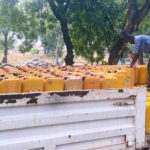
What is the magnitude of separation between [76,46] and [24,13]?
272cm

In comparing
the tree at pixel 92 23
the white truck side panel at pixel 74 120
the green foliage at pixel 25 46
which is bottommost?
the white truck side panel at pixel 74 120

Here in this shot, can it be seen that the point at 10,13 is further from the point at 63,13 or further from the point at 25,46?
the point at 63,13

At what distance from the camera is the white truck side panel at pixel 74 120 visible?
1809mm

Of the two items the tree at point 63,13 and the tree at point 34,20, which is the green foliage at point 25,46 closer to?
the tree at point 34,20

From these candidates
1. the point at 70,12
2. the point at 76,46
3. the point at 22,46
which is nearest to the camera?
the point at 70,12

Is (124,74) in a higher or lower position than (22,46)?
lower

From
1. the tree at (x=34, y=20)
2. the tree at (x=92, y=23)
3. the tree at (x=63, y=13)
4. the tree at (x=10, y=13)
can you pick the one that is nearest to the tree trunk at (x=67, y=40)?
the tree at (x=63, y=13)

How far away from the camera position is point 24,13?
993 centimetres

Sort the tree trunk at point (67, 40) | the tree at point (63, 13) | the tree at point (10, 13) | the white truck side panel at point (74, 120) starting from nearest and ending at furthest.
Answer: the white truck side panel at point (74, 120)
the tree at point (63, 13)
the tree trunk at point (67, 40)
the tree at point (10, 13)

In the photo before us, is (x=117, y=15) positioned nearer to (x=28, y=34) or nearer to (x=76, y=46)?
(x=76, y=46)

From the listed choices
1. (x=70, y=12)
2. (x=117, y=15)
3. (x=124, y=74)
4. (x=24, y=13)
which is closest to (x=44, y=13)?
(x=24, y=13)

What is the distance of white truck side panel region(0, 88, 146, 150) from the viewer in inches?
71.2

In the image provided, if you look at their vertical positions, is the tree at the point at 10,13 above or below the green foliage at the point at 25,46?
above

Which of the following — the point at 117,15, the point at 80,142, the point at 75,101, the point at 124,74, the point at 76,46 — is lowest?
the point at 80,142
